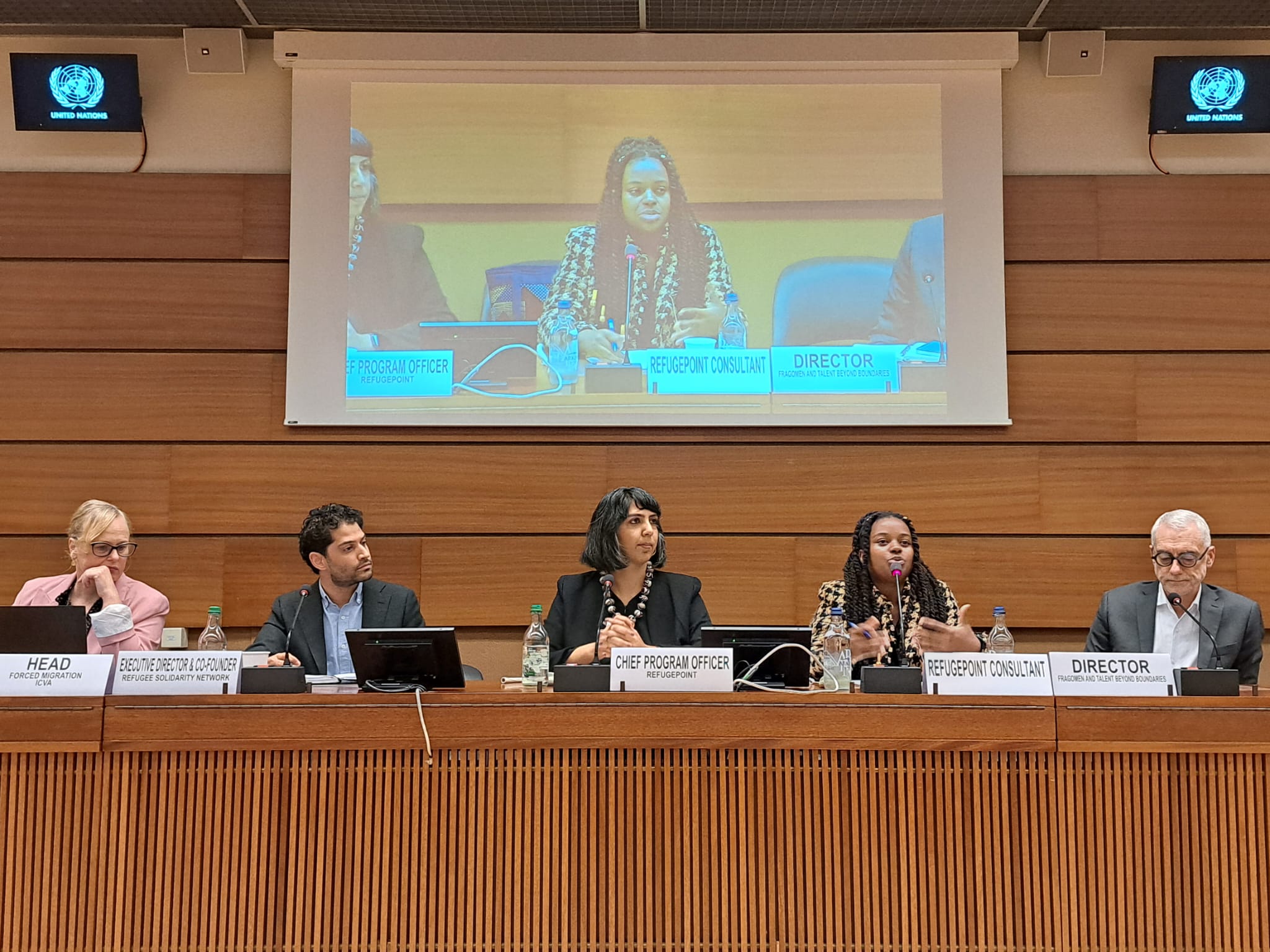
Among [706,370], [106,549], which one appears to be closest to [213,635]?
[106,549]

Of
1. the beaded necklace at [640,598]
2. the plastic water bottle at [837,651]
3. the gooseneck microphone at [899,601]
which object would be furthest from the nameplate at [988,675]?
the beaded necklace at [640,598]

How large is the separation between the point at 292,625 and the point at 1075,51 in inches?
134

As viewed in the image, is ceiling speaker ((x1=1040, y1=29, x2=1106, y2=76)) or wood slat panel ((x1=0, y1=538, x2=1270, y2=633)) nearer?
wood slat panel ((x1=0, y1=538, x2=1270, y2=633))

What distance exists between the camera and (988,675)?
2.21 meters

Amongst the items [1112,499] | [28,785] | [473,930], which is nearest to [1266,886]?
[473,930]

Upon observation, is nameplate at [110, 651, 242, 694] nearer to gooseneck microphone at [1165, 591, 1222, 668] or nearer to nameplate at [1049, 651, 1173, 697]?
nameplate at [1049, 651, 1173, 697]

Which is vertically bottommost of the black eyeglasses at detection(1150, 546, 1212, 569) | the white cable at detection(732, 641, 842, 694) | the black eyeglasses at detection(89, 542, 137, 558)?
the white cable at detection(732, 641, 842, 694)

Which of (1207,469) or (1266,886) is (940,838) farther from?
(1207,469)

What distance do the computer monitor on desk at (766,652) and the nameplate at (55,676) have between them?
1.26 meters

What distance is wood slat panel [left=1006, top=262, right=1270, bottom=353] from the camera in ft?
13.1

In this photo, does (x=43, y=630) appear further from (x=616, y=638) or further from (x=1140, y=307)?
(x=1140, y=307)

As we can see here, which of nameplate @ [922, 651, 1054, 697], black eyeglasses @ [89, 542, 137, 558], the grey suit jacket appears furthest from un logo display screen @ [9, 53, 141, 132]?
the grey suit jacket

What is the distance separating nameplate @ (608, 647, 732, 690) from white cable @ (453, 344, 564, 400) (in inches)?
73.1

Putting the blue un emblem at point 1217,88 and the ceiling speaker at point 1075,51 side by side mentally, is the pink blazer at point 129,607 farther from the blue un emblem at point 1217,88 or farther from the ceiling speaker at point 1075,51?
the blue un emblem at point 1217,88
